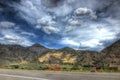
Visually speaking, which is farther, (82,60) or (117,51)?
(82,60)

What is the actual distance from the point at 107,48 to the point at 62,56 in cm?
4936

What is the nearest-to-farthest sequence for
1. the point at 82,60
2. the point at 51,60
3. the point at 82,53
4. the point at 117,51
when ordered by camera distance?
the point at 117,51, the point at 82,60, the point at 82,53, the point at 51,60

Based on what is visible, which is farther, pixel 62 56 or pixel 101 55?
pixel 62 56

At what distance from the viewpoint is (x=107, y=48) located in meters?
160

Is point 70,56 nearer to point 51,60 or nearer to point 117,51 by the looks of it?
point 51,60

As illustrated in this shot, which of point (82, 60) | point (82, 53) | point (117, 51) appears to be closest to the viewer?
point (117, 51)

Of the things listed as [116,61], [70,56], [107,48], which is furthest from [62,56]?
[116,61]

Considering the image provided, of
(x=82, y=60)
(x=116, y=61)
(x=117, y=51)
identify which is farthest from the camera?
(x=82, y=60)

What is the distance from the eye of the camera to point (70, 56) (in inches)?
7598

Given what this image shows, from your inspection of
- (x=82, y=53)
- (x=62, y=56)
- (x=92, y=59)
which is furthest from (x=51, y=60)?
(x=92, y=59)

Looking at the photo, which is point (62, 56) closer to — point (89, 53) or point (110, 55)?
point (89, 53)

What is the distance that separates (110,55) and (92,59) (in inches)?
501

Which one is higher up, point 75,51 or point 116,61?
point 75,51

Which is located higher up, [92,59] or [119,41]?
[119,41]
